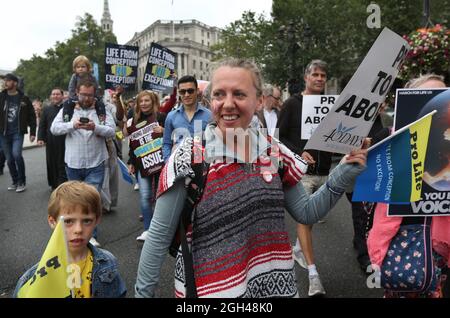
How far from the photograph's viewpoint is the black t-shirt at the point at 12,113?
299 inches

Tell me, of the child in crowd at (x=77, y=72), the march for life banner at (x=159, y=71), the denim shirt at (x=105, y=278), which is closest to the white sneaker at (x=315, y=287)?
the denim shirt at (x=105, y=278)

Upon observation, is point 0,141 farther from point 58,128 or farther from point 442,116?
point 442,116

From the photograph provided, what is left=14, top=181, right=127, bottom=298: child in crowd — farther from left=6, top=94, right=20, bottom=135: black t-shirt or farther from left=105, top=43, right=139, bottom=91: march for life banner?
left=6, top=94, right=20, bottom=135: black t-shirt

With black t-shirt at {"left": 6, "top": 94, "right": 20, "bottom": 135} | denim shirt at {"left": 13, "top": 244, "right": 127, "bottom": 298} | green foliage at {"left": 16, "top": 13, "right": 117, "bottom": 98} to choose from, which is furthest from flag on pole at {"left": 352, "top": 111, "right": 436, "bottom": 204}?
green foliage at {"left": 16, "top": 13, "right": 117, "bottom": 98}

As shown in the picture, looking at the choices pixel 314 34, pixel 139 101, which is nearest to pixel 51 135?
pixel 139 101

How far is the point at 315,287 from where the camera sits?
10.8ft

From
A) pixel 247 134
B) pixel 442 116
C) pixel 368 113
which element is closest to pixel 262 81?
pixel 247 134

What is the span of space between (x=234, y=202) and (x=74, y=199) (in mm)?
872

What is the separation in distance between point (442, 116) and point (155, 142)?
11.4 feet

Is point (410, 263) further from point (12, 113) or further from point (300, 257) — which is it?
point (12, 113)

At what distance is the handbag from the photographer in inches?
80.5

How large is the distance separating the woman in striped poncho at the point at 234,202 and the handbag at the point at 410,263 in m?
0.57

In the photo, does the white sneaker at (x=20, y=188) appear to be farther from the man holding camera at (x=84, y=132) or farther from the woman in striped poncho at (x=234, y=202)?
the woman in striped poncho at (x=234, y=202)

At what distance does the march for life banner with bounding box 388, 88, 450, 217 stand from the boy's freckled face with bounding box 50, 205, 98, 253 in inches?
62.3
